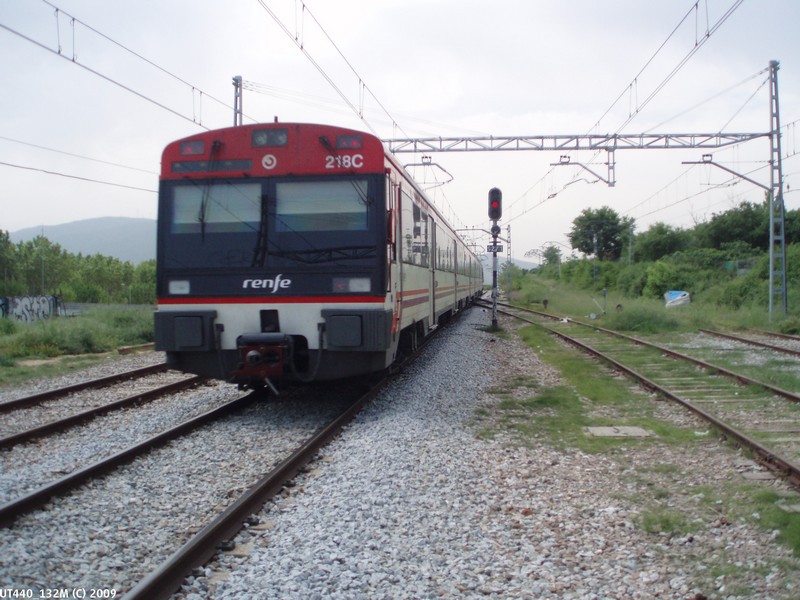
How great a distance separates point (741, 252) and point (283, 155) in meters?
39.3

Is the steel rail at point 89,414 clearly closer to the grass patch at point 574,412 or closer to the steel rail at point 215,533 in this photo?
the steel rail at point 215,533

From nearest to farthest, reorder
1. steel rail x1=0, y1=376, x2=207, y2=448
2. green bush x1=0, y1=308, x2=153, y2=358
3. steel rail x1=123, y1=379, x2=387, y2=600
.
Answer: steel rail x1=123, y1=379, x2=387, y2=600 < steel rail x1=0, y1=376, x2=207, y2=448 < green bush x1=0, y1=308, x2=153, y2=358

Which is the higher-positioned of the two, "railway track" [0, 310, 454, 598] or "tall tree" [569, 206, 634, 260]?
"tall tree" [569, 206, 634, 260]

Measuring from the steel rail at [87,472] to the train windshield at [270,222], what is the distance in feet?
6.04

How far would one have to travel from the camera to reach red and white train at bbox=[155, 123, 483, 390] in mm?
7785

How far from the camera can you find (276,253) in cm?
793

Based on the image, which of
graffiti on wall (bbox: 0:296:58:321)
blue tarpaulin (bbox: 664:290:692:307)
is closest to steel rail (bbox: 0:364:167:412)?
graffiti on wall (bbox: 0:296:58:321)

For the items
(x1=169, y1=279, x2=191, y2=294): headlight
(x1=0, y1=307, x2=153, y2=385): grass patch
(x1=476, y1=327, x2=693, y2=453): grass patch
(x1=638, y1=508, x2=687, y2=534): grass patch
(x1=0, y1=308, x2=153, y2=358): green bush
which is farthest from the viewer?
(x1=0, y1=308, x2=153, y2=358): green bush

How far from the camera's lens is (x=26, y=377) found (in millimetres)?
11703

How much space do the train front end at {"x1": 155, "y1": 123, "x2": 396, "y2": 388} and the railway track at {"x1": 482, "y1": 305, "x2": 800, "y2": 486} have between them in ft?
12.8

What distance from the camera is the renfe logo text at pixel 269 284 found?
7875 millimetres

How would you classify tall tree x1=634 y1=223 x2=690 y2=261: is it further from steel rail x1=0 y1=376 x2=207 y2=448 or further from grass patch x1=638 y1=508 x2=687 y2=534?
grass patch x1=638 y1=508 x2=687 y2=534

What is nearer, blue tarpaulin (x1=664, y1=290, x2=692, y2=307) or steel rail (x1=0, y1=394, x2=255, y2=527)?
steel rail (x1=0, y1=394, x2=255, y2=527)

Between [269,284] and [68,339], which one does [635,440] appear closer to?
[269,284]
